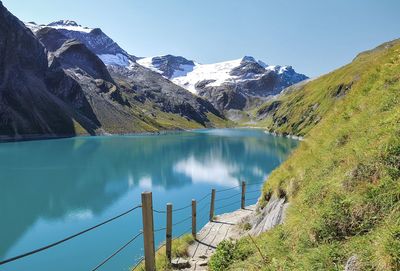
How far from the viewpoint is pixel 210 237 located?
77.5 ft

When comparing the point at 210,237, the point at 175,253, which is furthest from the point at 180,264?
the point at 210,237

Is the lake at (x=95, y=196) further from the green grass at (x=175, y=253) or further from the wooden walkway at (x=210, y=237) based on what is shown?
the wooden walkway at (x=210, y=237)

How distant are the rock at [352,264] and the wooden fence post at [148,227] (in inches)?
275

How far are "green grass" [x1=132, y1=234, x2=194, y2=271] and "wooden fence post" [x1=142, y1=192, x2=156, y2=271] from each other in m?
3.44

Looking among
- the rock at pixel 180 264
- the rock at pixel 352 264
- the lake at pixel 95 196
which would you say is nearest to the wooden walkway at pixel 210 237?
the rock at pixel 180 264

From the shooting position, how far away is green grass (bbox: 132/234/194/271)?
17125 millimetres

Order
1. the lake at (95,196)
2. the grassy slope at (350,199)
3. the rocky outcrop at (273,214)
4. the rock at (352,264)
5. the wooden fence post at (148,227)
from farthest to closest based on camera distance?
the lake at (95,196)
the rocky outcrop at (273,214)
the wooden fence post at (148,227)
the grassy slope at (350,199)
the rock at (352,264)

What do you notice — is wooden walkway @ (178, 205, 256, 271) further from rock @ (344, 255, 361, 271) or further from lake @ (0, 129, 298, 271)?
rock @ (344, 255, 361, 271)

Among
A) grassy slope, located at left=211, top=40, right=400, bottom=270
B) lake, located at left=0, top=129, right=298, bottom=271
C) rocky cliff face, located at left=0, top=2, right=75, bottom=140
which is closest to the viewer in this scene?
grassy slope, located at left=211, top=40, right=400, bottom=270

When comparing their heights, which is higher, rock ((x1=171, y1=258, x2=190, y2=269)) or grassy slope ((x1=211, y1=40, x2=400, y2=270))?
grassy slope ((x1=211, y1=40, x2=400, y2=270))

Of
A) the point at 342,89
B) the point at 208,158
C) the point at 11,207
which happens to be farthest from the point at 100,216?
the point at 342,89

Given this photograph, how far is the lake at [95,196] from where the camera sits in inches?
1148

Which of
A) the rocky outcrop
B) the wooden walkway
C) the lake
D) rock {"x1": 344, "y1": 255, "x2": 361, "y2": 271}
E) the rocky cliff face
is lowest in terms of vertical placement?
the lake

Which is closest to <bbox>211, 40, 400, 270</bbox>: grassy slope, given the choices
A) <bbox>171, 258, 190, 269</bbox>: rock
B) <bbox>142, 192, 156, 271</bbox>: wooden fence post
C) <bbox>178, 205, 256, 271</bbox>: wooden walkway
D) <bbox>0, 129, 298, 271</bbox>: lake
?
<bbox>142, 192, 156, 271</bbox>: wooden fence post
